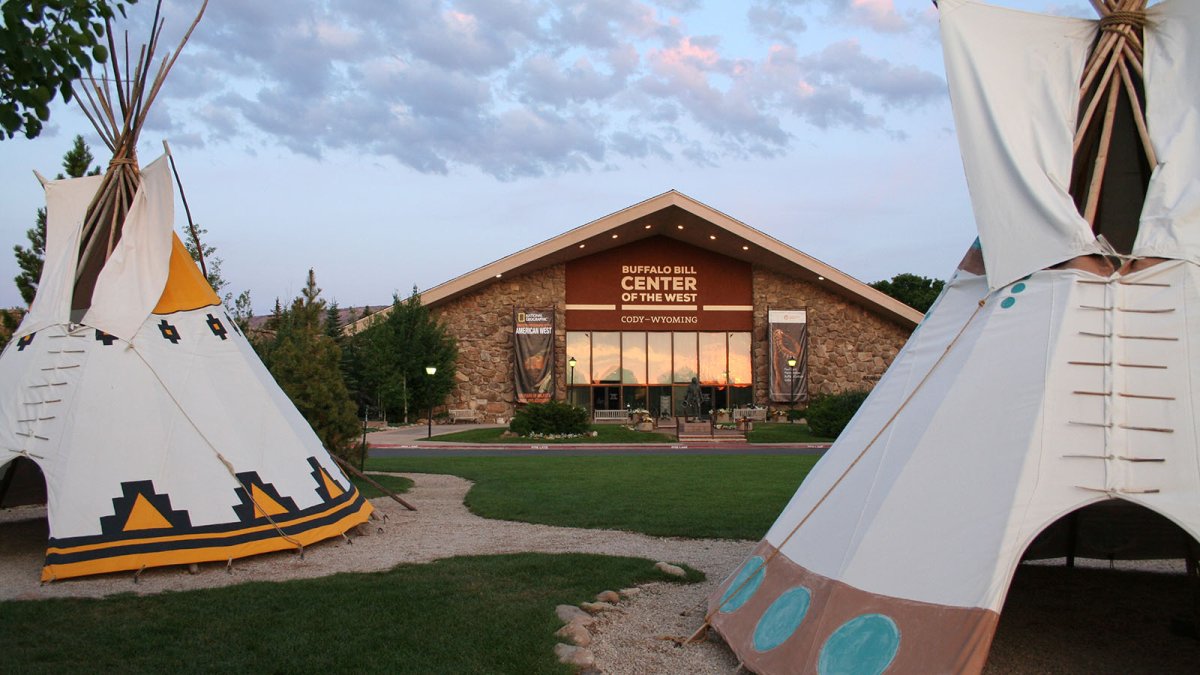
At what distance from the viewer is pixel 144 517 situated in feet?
27.8

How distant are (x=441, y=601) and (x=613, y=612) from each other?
1.45 meters

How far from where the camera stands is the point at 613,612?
283 inches

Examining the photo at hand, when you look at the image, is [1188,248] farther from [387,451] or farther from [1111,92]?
[387,451]

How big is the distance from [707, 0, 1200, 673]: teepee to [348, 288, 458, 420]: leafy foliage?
101ft

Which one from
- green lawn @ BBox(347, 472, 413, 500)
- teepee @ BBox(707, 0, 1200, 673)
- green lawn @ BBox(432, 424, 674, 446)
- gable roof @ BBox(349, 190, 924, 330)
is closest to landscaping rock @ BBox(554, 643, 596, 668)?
teepee @ BBox(707, 0, 1200, 673)

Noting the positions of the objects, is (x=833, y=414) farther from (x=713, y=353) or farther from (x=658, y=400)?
(x=658, y=400)

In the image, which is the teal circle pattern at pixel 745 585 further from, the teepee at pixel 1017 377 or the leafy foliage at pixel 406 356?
the leafy foliage at pixel 406 356

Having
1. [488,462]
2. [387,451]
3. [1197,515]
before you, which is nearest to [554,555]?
[1197,515]

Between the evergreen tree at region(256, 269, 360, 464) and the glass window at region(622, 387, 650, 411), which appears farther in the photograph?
the glass window at region(622, 387, 650, 411)

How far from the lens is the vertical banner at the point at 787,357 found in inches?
1563

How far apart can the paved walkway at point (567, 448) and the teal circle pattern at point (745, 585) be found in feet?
60.1

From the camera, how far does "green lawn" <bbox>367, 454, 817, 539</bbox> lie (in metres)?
12.2

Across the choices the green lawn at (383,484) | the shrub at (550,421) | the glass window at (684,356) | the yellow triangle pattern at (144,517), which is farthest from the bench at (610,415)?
the yellow triangle pattern at (144,517)

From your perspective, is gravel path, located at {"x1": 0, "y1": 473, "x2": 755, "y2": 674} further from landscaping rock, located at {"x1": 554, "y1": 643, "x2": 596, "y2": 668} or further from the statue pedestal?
the statue pedestal
